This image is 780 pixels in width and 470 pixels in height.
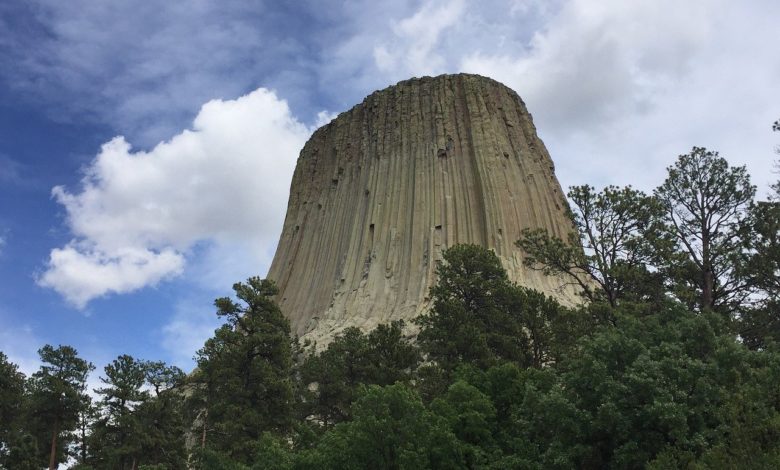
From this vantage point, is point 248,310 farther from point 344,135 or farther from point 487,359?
point 344,135

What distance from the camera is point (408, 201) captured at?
176 feet

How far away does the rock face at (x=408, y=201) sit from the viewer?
49.0 m

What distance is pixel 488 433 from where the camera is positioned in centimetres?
1570

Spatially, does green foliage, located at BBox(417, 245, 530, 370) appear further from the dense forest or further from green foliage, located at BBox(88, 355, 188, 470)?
green foliage, located at BBox(88, 355, 188, 470)

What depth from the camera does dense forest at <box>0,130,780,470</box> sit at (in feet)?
42.3

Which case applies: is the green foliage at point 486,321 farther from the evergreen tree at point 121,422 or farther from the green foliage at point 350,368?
the evergreen tree at point 121,422

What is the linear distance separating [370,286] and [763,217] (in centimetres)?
3200

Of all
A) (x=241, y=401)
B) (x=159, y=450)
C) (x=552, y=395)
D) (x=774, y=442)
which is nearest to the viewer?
(x=774, y=442)

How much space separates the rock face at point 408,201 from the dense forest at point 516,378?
18.4 metres

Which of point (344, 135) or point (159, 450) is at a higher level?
point (344, 135)

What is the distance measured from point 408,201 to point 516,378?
36844 mm

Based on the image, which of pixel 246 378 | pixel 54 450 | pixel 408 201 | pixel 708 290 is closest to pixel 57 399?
pixel 54 450

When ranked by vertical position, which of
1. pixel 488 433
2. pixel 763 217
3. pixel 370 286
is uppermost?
pixel 370 286

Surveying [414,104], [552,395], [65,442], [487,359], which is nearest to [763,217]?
[487,359]
